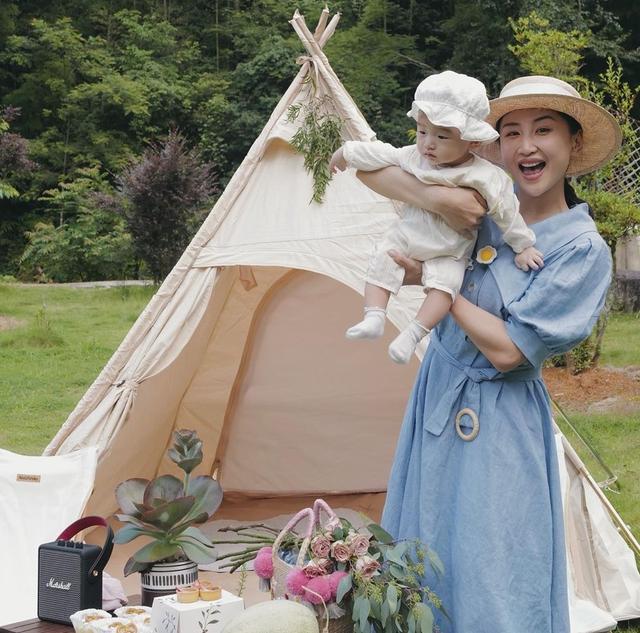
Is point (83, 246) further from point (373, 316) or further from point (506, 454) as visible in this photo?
point (506, 454)

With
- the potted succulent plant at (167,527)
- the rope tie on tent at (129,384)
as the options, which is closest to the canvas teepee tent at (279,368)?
the rope tie on tent at (129,384)

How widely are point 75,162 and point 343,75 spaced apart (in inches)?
148

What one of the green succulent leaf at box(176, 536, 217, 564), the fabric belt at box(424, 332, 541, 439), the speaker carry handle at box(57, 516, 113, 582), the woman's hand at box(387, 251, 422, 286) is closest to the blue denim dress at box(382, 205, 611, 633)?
the fabric belt at box(424, 332, 541, 439)

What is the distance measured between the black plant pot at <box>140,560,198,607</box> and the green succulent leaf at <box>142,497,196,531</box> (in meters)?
0.09

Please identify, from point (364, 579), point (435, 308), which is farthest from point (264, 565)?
point (435, 308)

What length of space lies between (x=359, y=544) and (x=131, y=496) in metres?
0.64

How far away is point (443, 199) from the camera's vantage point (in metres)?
2.00

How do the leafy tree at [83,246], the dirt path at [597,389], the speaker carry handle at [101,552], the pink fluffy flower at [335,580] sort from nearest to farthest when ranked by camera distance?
the pink fluffy flower at [335,580] < the speaker carry handle at [101,552] < the dirt path at [597,389] < the leafy tree at [83,246]

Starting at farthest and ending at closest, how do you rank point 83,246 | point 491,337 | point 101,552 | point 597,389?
point 83,246
point 597,389
point 101,552
point 491,337

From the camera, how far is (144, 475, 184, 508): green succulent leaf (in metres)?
2.37

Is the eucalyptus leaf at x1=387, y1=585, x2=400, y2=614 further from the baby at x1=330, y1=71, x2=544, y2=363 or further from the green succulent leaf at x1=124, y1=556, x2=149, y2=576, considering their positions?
the green succulent leaf at x1=124, y1=556, x2=149, y2=576

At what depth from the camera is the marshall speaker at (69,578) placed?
2.49 m

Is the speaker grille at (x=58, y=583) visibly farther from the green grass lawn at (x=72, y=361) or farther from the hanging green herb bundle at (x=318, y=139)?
the green grass lawn at (x=72, y=361)

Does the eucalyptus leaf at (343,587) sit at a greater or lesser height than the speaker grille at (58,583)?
greater
